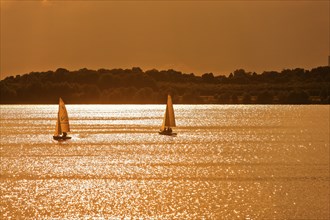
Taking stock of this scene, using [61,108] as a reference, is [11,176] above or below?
below

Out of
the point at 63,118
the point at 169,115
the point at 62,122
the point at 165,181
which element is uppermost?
the point at 169,115

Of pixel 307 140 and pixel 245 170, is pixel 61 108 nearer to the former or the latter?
pixel 245 170

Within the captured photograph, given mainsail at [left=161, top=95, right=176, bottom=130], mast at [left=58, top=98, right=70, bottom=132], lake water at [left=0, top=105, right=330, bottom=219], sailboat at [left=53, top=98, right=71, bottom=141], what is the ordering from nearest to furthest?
lake water at [left=0, top=105, right=330, bottom=219], sailboat at [left=53, top=98, right=71, bottom=141], mast at [left=58, top=98, right=70, bottom=132], mainsail at [left=161, top=95, right=176, bottom=130]

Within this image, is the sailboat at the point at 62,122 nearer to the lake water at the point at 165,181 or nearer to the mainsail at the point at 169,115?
the lake water at the point at 165,181

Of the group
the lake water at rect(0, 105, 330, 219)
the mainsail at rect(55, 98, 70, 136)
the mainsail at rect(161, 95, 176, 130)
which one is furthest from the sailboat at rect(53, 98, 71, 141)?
the mainsail at rect(161, 95, 176, 130)

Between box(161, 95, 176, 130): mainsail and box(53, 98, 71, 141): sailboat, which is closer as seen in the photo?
box(53, 98, 71, 141): sailboat

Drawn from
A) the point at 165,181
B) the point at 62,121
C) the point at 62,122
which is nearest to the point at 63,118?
the point at 62,121

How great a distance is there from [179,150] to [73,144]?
1919cm

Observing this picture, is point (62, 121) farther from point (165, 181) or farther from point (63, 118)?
point (165, 181)

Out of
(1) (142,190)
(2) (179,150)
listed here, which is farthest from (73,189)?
(2) (179,150)

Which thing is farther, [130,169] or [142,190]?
[130,169]

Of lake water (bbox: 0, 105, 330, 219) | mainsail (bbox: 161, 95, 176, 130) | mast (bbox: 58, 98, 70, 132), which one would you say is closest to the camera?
lake water (bbox: 0, 105, 330, 219)

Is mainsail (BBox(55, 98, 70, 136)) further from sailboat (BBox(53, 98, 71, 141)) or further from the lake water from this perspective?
the lake water

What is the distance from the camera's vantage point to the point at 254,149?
96750 millimetres
